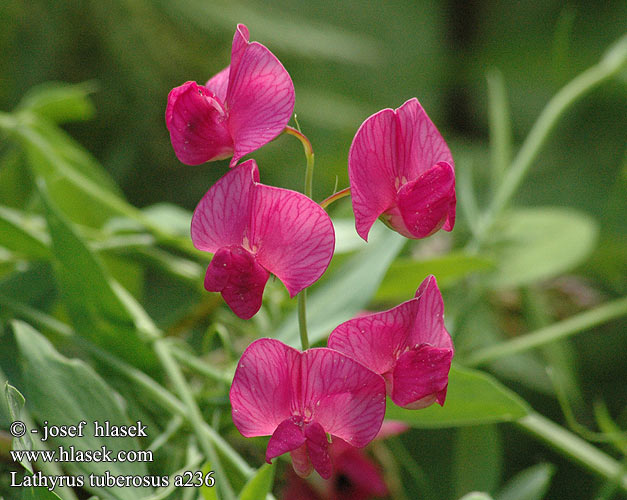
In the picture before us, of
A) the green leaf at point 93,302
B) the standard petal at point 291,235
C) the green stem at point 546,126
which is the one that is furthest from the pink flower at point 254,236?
the green stem at point 546,126

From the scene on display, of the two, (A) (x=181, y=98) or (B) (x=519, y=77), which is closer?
(A) (x=181, y=98)

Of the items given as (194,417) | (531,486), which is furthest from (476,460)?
(194,417)

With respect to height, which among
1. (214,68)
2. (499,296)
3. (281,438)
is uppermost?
(214,68)

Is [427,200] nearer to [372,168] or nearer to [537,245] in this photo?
[372,168]

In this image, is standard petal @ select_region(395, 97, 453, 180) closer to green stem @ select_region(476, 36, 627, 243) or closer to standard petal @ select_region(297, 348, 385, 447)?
standard petal @ select_region(297, 348, 385, 447)

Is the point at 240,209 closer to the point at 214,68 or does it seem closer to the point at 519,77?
the point at 214,68

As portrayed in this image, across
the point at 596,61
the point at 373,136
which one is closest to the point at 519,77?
the point at 596,61
